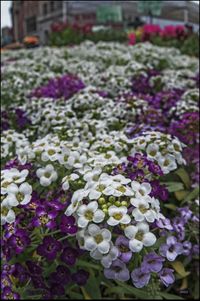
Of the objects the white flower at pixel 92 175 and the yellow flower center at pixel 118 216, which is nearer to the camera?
the yellow flower center at pixel 118 216

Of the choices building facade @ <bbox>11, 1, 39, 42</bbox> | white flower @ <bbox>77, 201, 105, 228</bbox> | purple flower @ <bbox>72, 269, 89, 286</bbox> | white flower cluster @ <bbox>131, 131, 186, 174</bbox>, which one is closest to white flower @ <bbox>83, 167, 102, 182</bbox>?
white flower @ <bbox>77, 201, 105, 228</bbox>

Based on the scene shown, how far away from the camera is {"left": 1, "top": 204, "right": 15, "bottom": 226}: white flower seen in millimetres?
1759

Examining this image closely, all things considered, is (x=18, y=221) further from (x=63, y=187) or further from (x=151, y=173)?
(x=151, y=173)

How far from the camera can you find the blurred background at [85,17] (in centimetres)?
1487

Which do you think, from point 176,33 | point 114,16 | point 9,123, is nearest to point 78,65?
point 9,123

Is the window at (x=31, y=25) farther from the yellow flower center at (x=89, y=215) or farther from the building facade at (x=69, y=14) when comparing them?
the yellow flower center at (x=89, y=215)

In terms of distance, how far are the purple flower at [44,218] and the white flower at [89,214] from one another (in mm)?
168

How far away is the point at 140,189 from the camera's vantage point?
5.66 feet

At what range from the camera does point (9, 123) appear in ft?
13.0

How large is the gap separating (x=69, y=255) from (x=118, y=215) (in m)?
0.27

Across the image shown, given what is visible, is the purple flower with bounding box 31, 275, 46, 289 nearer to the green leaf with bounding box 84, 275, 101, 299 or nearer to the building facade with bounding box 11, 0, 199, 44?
the green leaf with bounding box 84, 275, 101, 299

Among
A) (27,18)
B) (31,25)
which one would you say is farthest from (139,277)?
(27,18)

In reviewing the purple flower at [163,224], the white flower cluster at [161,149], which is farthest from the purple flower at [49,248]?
the white flower cluster at [161,149]

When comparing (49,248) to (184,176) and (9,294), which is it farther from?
(184,176)
